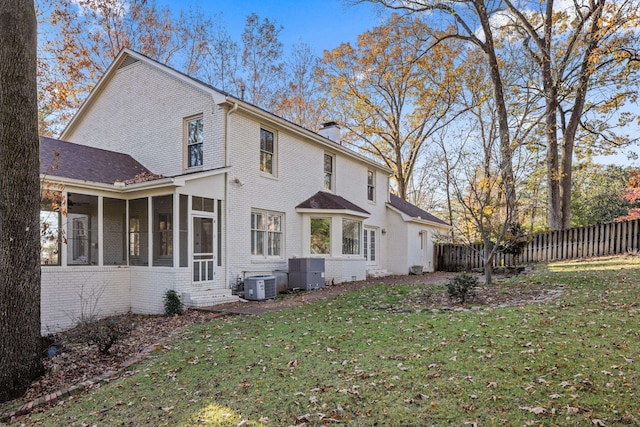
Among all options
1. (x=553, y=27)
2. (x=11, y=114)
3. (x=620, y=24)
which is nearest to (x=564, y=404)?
(x=11, y=114)

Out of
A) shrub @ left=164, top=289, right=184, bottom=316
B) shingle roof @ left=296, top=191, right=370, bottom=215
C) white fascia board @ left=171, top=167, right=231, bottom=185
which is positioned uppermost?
white fascia board @ left=171, top=167, right=231, bottom=185

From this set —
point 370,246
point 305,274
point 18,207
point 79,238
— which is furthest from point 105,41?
point 18,207

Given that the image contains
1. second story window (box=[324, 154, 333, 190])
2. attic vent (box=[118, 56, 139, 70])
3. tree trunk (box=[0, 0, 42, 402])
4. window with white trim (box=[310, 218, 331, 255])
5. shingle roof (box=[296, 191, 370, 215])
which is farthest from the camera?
second story window (box=[324, 154, 333, 190])

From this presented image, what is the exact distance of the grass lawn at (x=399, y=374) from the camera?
3.76 m

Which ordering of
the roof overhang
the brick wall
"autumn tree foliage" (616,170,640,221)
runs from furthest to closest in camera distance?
"autumn tree foliage" (616,170,640,221), the brick wall, the roof overhang

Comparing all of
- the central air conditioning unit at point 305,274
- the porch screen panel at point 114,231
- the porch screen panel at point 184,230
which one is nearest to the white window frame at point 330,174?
the central air conditioning unit at point 305,274

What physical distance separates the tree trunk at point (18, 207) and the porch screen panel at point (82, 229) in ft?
15.0

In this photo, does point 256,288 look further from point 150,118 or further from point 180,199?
point 150,118

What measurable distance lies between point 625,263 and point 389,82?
17.5 meters

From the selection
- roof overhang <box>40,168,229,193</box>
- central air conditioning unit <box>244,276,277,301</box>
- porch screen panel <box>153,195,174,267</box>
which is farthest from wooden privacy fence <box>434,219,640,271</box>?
porch screen panel <box>153,195,174,267</box>

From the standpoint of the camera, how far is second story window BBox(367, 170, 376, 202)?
63.4 ft

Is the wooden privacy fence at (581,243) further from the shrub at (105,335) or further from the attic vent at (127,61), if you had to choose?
the attic vent at (127,61)

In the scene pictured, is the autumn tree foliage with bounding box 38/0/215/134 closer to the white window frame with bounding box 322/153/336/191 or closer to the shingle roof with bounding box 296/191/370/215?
the shingle roof with bounding box 296/191/370/215

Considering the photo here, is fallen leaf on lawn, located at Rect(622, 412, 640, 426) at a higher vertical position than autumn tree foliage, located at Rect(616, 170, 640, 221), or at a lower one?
lower
